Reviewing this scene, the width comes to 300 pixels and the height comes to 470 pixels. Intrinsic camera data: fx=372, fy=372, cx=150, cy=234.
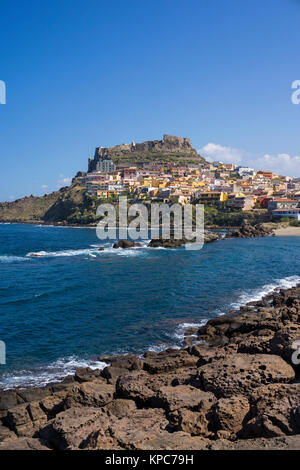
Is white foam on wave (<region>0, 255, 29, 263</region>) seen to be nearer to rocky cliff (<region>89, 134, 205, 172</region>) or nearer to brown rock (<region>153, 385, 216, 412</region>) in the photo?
brown rock (<region>153, 385, 216, 412</region>)

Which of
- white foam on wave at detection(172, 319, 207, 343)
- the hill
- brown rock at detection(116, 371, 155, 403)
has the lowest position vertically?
white foam on wave at detection(172, 319, 207, 343)

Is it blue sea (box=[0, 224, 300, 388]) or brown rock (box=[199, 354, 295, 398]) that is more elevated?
brown rock (box=[199, 354, 295, 398])

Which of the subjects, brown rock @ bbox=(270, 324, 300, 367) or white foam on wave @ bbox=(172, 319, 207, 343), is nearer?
brown rock @ bbox=(270, 324, 300, 367)

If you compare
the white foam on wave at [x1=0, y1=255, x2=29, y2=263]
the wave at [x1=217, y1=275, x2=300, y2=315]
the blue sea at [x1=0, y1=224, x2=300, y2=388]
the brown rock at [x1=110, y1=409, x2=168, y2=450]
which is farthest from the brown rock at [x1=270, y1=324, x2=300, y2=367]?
the white foam on wave at [x1=0, y1=255, x2=29, y2=263]

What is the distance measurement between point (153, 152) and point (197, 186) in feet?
199

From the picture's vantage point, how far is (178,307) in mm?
22750

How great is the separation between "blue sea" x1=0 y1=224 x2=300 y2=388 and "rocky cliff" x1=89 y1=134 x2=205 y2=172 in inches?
5079

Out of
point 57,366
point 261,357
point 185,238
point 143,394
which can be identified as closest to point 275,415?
point 261,357

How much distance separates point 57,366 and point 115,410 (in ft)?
19.9

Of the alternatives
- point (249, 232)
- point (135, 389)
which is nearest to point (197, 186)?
point (249, 232)

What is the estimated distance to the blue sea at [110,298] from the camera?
16.2 meters

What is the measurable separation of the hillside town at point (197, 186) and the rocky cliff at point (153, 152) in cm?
412

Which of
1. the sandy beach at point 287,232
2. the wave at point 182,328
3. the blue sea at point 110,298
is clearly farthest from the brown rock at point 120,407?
the sandy beach at point 287,232

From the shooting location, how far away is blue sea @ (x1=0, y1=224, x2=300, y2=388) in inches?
638
